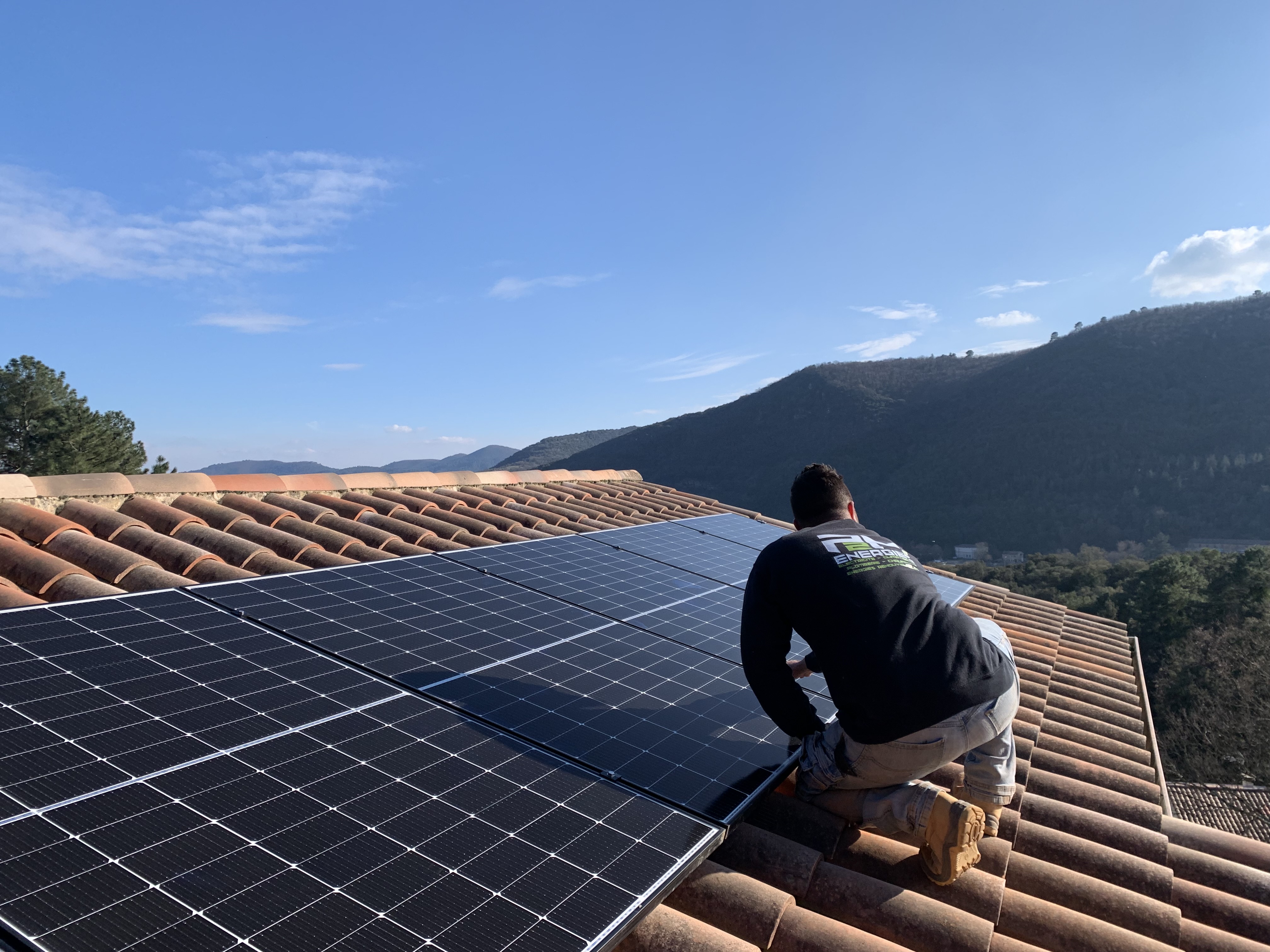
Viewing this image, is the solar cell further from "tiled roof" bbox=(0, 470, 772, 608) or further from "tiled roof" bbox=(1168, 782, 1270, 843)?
"tiled roof" bbox=(1168, 782, 1270, 843)

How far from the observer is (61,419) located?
43.4 m

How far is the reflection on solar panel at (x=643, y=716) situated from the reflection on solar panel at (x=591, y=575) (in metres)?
1.21

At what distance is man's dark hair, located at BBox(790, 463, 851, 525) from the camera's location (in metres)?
4.31

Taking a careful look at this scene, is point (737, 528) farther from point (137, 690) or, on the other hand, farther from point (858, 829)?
point (137, 690)

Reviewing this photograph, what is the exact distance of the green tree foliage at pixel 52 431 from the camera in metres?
41.9

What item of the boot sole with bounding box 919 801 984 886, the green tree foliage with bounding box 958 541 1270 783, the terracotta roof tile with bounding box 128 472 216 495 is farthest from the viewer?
the green tree foliage with bounding box 958 541 1270 783

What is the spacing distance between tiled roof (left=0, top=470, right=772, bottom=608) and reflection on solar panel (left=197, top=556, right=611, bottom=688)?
751 millimetres

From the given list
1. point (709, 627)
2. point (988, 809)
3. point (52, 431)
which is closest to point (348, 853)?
point (988, 809)

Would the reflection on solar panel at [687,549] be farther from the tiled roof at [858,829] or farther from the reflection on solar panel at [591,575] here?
the tiled roof at [858,829]

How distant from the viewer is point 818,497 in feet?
14.2

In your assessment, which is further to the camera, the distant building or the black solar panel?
the distant building

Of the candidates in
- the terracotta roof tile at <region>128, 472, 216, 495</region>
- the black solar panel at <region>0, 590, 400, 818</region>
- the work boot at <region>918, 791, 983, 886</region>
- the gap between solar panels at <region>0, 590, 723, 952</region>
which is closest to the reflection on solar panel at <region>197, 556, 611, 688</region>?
the black solar panel at <region>0, 590, 400, 818</region>

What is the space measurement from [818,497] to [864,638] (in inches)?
41.0

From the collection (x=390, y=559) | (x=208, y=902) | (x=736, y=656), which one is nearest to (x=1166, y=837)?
(x=736, y=656)
